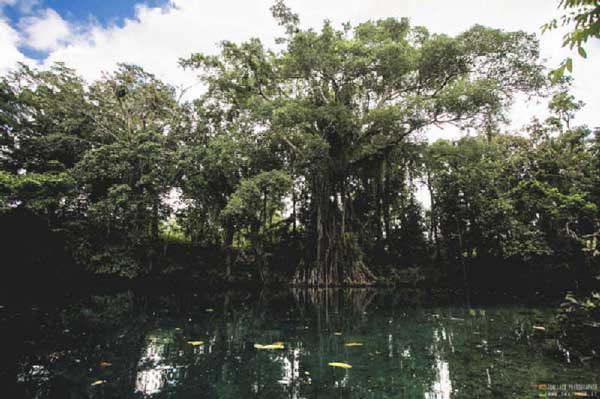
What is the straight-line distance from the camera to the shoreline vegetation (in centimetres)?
815

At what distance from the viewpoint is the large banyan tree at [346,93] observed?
7949 millimetres

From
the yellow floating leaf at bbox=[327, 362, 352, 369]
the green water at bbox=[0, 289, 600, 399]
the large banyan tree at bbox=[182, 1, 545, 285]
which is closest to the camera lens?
the green water at bbox=[0, 289, 600, 399]

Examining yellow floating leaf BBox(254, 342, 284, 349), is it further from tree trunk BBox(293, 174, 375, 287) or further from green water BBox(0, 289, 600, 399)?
tree trunk BBox(293, 174, 375, 287)

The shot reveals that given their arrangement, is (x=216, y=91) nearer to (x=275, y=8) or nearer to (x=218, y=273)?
(x=275, y=8)

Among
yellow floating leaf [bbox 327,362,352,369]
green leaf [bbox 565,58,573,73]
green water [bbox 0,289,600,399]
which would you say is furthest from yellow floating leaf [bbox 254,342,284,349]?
green leaf [bbox 565,58,573,73]

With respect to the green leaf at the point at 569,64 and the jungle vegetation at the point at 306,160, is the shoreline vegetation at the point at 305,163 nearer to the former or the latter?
the jungle vegetation at the point at 306,160

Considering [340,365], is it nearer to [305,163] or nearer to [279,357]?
[279,357]

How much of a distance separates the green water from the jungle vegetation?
499 cm

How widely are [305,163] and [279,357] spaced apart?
7901mm

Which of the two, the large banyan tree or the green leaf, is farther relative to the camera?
the large banyan tree

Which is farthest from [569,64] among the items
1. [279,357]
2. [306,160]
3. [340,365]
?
[306,160]

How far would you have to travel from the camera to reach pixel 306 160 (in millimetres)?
9523

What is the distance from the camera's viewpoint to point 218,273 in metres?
11.1

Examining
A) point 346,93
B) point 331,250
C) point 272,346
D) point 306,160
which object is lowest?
point 272,346
